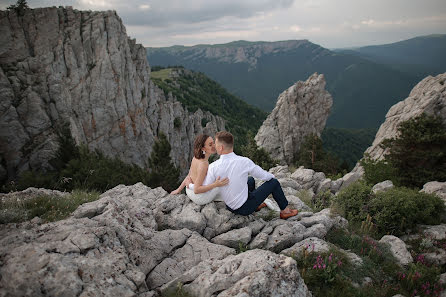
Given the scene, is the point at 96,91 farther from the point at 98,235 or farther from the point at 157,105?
the point at 98,235

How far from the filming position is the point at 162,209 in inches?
317

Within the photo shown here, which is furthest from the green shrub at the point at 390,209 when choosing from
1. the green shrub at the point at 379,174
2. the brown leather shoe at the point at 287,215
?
the green shrub at the point at 379,174

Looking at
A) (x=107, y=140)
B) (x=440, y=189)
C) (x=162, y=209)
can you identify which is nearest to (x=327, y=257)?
(x=162, y=209)

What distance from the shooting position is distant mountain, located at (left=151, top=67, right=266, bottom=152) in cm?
12194

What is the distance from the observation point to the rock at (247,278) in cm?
452

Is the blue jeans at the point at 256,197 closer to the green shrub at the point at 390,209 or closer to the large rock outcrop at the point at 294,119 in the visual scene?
the green shrub at the point at 390,209

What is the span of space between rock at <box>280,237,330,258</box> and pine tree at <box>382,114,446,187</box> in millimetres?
16783

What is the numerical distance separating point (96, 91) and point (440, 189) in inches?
2110

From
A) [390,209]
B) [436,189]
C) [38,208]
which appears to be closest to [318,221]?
[390,209]

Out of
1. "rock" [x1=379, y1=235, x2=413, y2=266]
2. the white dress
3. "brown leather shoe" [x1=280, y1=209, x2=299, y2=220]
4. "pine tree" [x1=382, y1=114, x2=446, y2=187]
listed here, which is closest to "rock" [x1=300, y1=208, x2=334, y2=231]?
"brown leather shoe" [x1=280, y1=209, x2=299, y2=220]

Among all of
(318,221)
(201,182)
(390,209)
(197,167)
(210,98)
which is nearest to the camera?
(201,182)

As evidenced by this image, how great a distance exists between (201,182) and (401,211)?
7.75m

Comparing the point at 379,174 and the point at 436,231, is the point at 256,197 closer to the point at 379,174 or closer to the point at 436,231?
the point at 436,231

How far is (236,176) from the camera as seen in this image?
7133 mm
